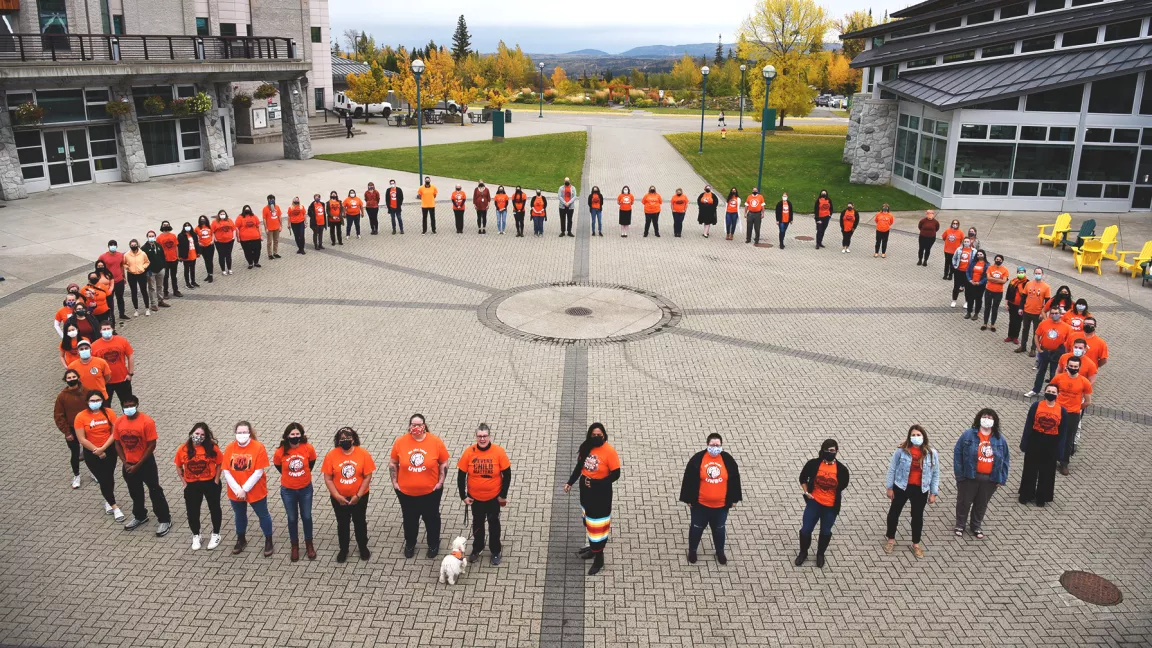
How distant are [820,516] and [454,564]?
374cm

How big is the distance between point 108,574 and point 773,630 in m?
6.62

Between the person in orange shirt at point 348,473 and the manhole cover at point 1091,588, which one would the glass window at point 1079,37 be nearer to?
the manhole cover at point 1091,588

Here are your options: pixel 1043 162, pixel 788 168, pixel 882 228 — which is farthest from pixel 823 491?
pixel 788 168

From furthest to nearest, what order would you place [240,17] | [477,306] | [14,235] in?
[240,17], [14,235], [477,306]

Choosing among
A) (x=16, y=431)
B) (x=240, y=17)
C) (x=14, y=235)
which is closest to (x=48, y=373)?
(x=16, y=431)

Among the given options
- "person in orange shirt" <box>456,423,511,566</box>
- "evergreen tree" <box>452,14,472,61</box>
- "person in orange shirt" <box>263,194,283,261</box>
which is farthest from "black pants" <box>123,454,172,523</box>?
"evergreen tree" <box>452,14,472,61</box>

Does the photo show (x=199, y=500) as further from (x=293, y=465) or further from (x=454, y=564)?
(x=454, y=564)

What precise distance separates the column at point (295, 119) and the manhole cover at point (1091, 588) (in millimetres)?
34493

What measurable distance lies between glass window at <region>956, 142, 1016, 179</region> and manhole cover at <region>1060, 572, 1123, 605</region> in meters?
21.7

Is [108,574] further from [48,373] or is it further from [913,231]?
[913,231]

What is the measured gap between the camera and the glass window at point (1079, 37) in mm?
26719

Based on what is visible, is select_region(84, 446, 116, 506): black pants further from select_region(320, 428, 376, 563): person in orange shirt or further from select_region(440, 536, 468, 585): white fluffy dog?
select_region(440, 536, 468, 585): white fluffy dog

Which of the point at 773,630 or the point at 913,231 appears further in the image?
the point at 913,231

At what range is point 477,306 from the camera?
17.5 metres
